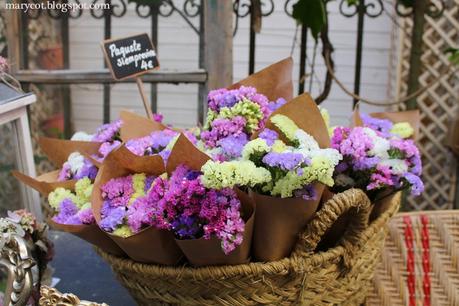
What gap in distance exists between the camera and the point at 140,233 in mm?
870

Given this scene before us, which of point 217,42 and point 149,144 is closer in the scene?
point 149,144

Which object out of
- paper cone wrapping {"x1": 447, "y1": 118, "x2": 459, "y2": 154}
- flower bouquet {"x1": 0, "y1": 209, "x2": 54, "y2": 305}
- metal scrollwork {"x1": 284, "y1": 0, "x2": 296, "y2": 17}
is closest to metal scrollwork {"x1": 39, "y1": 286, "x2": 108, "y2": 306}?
flower bouquet {"x1": 0, "y1": 209, "x2": 54, "y2": 305}

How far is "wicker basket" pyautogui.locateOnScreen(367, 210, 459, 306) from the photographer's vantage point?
1.22 meters

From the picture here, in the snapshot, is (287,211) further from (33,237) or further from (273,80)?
(33,237)

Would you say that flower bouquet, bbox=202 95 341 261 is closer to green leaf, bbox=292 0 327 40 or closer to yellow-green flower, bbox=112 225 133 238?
yellow-green flower, bbox=112 225 133 238

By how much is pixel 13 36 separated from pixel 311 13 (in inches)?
41.1

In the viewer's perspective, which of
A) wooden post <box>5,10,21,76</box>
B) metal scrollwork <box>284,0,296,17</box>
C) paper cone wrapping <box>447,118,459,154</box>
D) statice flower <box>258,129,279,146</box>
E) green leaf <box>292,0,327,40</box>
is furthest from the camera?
paper cone wrapping <box>447,118,459,154</box>

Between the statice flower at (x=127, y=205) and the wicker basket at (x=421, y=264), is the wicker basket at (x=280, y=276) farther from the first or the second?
the wicker basket at (x=421, y=264)

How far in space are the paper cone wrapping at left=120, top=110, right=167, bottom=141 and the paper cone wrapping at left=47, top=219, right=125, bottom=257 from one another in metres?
0.24

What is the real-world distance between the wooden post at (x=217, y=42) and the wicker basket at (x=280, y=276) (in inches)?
32.0

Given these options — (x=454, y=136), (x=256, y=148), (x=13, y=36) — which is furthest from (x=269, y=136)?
(x=454, y=136)

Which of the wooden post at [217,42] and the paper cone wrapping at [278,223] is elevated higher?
the wooden post at [217,42]

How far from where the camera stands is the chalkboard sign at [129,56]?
1254mm

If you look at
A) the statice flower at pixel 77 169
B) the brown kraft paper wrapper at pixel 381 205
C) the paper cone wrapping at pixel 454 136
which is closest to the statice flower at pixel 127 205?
the statice flower at pixel 77 169
